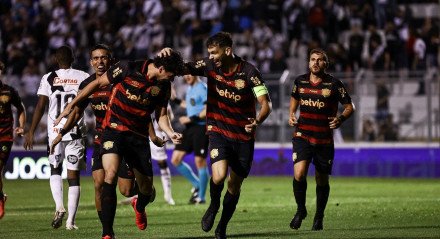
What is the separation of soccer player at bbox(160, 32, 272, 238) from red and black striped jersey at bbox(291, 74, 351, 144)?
1.49 meters

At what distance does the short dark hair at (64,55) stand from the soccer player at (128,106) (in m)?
2.51

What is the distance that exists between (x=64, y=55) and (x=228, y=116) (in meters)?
3.12

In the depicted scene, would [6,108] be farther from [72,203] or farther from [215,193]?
[215,193]

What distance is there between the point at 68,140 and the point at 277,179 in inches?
479

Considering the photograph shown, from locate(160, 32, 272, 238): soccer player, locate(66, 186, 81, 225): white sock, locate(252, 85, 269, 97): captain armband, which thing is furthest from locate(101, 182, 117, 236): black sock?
locate(66, 186, 81, 225): white sock

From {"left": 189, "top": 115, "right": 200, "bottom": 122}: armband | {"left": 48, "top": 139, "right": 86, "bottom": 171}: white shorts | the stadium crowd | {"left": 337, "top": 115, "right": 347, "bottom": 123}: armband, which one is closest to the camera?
{"left": 337, "top": 115, "right": 347, "bottom": 123}: armband

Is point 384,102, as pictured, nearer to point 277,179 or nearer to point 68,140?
point 277,179

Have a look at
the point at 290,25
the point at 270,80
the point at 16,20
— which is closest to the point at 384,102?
the point at 270,80

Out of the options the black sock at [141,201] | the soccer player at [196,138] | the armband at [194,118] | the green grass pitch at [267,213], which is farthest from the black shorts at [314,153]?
the armband at [194,118]

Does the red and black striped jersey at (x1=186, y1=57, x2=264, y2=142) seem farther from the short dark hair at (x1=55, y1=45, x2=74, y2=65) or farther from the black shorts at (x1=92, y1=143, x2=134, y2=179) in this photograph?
the short dark hair at (x1=55, y1=45, x2=74, y2=65)

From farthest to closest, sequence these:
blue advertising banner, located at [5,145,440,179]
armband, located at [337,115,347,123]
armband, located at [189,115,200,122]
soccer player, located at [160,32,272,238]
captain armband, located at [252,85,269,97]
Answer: blue advertising banner, located at [5,145,440,179], armband, located at [189,115,200,122], armband, located at [337,115,347,123], soccer player, located at [160,32,272,238], captain armband, located at [252,85,269,97]

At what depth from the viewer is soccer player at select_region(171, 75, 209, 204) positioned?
760 inches

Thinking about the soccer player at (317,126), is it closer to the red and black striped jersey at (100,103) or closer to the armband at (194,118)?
the red and black striped jersey at (100,103)

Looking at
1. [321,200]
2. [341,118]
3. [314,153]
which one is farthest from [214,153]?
[321,200]
